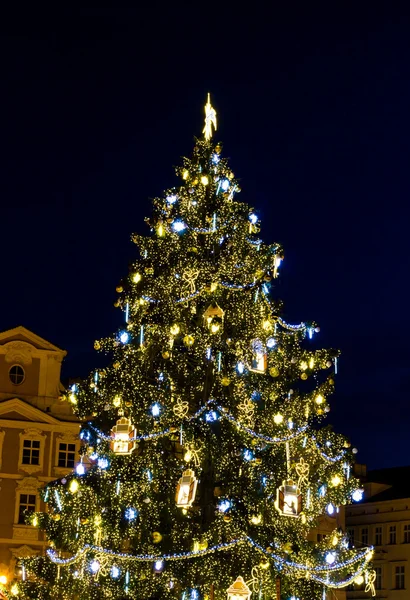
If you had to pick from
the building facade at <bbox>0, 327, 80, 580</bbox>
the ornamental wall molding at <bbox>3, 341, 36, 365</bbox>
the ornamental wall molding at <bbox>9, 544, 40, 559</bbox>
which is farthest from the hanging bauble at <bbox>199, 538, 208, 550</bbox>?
the ornamental wall molding at <bbox>3, 341, 36, 365</bbox>

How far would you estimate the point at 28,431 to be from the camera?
35.8 meters

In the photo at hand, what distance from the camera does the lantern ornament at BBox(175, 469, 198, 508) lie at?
17.0 metres

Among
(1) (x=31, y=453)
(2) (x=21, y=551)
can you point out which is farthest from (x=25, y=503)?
(1) (x=31, y=453)

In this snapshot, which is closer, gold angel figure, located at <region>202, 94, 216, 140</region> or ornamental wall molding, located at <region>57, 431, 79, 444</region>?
gold angel figure, located at <region>202, 94, 216, 140</region>

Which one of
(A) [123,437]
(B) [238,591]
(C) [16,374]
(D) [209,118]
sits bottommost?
(B) [238,591]

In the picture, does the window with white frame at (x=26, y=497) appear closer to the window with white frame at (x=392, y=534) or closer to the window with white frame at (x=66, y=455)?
the window with white frame at (x=66, y=455)

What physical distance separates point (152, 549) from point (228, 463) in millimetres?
1972

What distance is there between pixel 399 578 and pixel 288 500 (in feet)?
106

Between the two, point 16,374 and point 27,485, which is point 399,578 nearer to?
point 27,485

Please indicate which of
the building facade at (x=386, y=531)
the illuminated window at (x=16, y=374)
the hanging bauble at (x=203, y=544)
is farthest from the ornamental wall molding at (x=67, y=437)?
the hanging bauble at (x=203, y=544)

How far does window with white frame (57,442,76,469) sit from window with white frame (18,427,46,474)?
715 millimetres

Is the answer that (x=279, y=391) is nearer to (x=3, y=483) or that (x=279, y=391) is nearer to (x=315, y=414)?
(x=315, y=414)

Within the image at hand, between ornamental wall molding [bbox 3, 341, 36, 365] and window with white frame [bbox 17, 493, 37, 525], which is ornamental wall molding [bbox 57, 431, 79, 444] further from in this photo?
ornamental wall molding [bbox 3, 341, 36, 365]

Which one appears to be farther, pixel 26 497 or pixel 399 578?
pixel 399 578
